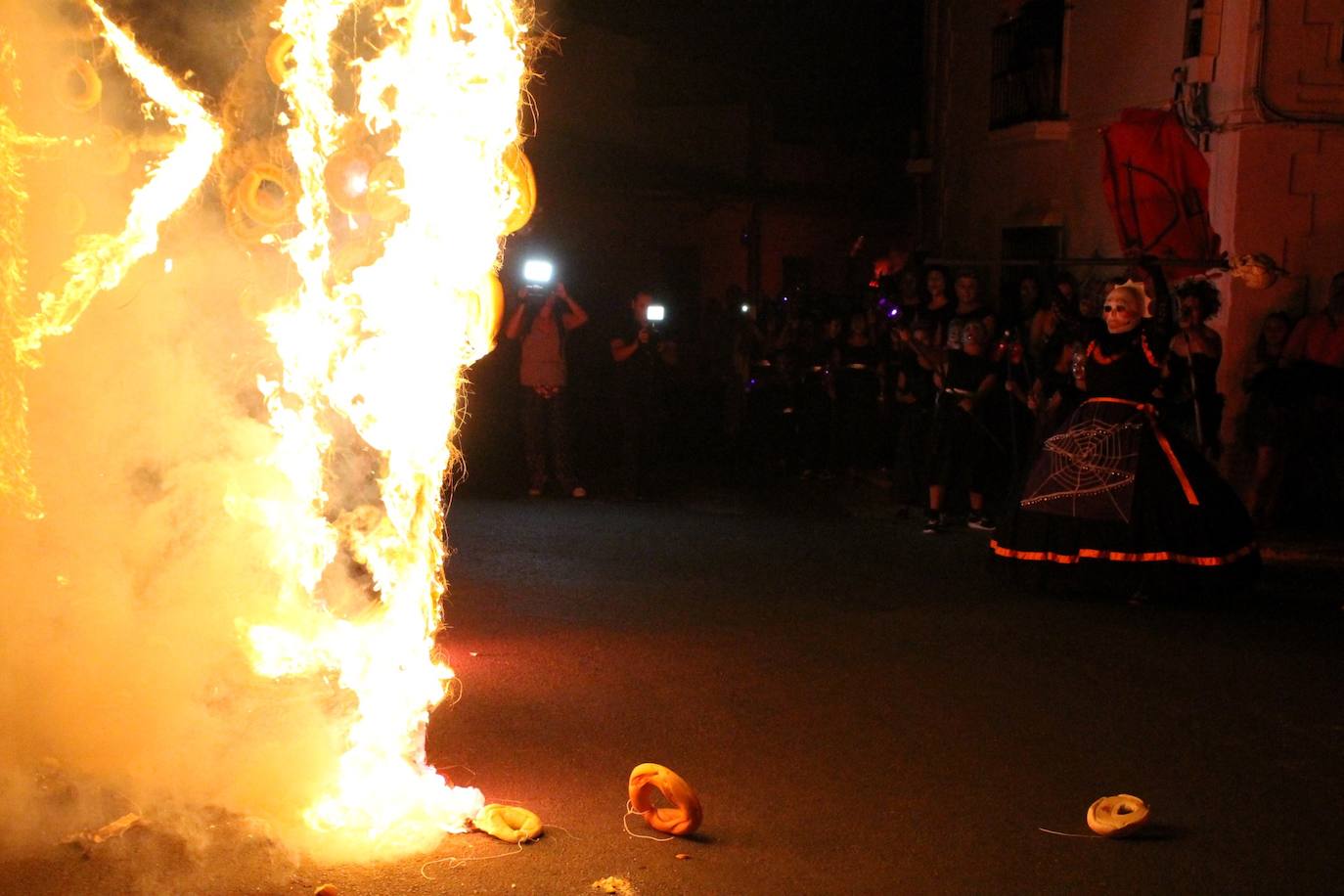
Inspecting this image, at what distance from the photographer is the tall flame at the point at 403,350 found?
4.98 meters

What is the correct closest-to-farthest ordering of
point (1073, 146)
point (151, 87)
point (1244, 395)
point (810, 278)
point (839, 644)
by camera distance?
point (151, 87), point (839, 644), point (1244, 395), point (1073, 146), point (810, 278)

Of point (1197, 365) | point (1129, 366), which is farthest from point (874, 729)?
point (1197, 365)

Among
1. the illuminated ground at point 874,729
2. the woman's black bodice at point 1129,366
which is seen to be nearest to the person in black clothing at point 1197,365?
the woman's black bodice at point 1129,366

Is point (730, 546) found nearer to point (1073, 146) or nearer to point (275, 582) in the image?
point (275, 582)

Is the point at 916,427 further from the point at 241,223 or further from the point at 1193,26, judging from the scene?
the point at 241,223

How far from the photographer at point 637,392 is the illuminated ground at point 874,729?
3489mm

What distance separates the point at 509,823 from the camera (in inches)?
185

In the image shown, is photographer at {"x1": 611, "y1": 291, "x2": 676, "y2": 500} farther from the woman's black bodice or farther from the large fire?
the large fire

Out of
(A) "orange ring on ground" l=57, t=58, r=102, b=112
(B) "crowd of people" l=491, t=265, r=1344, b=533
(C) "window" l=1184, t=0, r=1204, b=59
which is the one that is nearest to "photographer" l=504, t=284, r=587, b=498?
(B) "crowd of people" l=491, t=265, r=1344, b=533

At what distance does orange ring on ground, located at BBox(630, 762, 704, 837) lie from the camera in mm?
4688

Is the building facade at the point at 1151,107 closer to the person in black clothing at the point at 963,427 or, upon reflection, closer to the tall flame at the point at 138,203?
the person in black clothing at the point at 963,427

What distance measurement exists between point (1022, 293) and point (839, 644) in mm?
6284

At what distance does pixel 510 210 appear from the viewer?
538 cm

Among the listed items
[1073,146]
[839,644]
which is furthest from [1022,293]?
[839,644]
